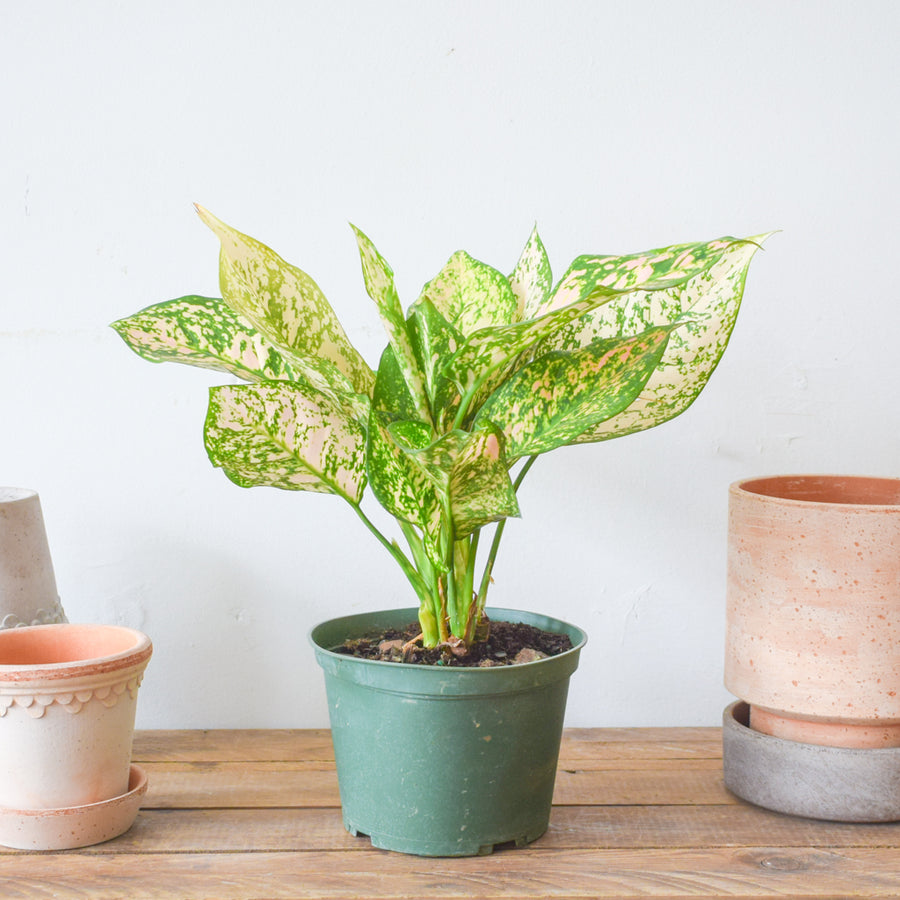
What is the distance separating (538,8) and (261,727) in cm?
82

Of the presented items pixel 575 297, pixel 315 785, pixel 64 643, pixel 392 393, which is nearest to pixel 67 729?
pixel 64 643

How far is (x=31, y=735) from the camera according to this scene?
0.75 metres

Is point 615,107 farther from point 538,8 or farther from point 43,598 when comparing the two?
point 43,598

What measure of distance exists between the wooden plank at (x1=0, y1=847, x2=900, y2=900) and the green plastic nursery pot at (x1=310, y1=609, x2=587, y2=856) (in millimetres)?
24

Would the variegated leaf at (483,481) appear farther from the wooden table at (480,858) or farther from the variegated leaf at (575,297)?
the wooden table at (480,858)

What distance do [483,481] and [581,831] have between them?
0.33 meters

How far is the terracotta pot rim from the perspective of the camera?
93cm

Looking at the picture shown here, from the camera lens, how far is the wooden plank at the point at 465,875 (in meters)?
0.70

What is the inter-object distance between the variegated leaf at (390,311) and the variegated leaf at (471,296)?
35mm

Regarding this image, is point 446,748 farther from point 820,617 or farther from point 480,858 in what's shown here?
point 820,617

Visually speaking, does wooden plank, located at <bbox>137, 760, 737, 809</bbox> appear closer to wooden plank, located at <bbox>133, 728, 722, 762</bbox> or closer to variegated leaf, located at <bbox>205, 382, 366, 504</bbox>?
wooden plank, located at <bbox>133, 728, 722, 762</bbox>

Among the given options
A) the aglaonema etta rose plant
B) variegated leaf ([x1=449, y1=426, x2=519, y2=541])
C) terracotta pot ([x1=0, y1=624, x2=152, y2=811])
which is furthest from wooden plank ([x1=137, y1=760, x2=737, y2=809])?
variegated leaf ([x1=449, y1=426, x2=519, y2=541])

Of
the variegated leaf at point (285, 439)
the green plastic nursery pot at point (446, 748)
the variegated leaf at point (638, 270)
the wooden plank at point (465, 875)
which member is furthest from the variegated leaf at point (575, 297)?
the wooden plank at point (465, 875)

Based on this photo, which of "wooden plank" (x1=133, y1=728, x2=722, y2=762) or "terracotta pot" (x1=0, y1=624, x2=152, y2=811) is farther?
"wooden plank" (x1=133, y1=728, x2=722, y2=762)
